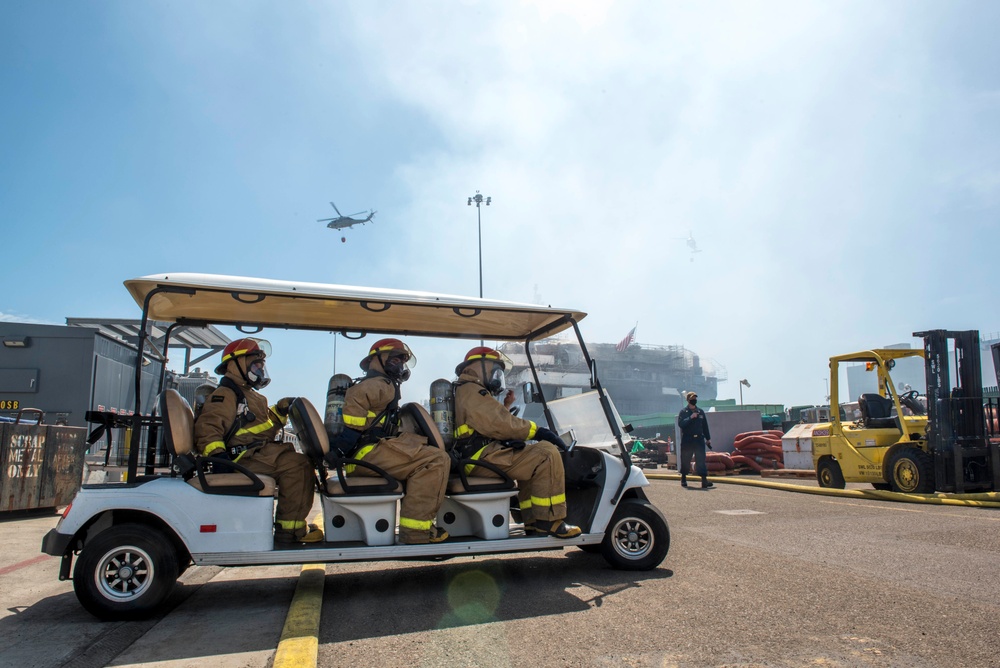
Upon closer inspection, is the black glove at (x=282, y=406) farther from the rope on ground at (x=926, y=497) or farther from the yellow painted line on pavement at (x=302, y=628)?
the rope on ground at (x=926, y=497)

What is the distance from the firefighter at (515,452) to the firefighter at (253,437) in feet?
4.08

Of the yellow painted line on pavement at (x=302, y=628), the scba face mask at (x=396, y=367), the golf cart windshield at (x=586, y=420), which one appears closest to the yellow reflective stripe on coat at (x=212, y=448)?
the yellow painted line on pavement at (x=302, y=628)

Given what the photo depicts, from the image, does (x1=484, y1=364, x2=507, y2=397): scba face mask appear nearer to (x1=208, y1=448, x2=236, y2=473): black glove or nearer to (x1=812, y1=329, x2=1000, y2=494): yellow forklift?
(x1=208, y1=448, x2=236, y2=473): black glove

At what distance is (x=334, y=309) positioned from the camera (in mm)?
5688

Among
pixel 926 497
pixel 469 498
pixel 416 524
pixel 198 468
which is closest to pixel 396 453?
pixel 416 524

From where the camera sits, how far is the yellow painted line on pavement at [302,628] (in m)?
3.28

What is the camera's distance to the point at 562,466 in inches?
205

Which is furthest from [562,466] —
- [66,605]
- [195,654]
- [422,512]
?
[66,605]

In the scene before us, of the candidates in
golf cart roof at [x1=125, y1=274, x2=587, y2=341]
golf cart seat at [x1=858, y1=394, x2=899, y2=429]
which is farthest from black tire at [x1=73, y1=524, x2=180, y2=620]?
golf cart seat at [x1=858, y1=394, x2=899, y2=429]

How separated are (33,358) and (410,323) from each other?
1188 cm

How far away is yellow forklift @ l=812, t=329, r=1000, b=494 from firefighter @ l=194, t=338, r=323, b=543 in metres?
9.12

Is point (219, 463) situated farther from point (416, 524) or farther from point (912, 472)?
point (912, 472)

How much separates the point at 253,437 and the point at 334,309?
4.07ft

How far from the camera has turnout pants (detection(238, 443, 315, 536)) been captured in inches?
198
